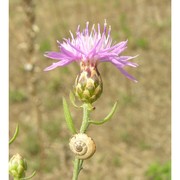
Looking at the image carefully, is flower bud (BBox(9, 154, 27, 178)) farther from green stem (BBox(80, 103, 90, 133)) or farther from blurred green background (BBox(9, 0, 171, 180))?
blurred green background (BBox(9, 0, 171, 180))

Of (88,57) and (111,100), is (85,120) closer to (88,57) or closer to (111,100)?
(88,57)

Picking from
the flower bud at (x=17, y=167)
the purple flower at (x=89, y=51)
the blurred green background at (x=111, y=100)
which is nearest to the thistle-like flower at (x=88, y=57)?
the purple flower at (x=89, y=51)

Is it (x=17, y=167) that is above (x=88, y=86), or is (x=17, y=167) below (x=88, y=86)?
below

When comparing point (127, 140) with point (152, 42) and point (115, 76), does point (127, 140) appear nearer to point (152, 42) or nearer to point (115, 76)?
point (115, 76)

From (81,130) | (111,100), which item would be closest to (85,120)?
(81,130)

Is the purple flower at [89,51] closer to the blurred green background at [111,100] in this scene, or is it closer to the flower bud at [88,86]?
the flower bud at [88,86]

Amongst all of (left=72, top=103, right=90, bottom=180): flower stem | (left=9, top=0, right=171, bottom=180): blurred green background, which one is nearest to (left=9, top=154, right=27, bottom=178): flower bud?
(left=72, top=103, right=90, bottom=180): flower stem
